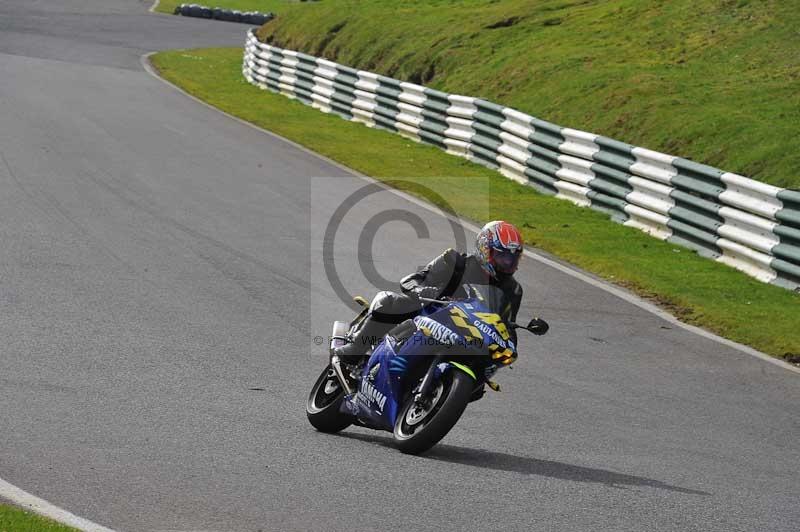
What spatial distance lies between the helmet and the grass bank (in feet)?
35.1

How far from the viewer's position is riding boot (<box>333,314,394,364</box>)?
8.42m

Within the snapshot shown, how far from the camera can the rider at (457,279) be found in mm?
7730

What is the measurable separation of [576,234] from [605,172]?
6.87ft

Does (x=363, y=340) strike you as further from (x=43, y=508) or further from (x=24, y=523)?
(x=24, y=523)

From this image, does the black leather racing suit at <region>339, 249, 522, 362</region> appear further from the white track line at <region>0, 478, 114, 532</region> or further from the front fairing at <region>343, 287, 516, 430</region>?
the white track line at <region>0, 478, 114, 532</region>

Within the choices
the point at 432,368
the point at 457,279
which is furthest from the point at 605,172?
the point at 432,368

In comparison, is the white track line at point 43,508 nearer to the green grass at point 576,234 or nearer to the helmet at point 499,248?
the helmet at point 499,248

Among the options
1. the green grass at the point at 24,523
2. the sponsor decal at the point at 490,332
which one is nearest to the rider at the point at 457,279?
Result: the sponsor decal at the point at 490,332

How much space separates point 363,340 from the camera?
847cm

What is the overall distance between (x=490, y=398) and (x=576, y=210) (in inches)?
381

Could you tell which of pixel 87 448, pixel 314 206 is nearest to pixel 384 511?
pixel 87 448

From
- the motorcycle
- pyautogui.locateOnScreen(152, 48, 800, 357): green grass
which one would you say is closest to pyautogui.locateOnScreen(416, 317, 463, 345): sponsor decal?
the motorcycle

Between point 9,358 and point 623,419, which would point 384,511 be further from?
point 9,358

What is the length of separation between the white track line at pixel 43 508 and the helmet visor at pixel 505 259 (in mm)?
2944
